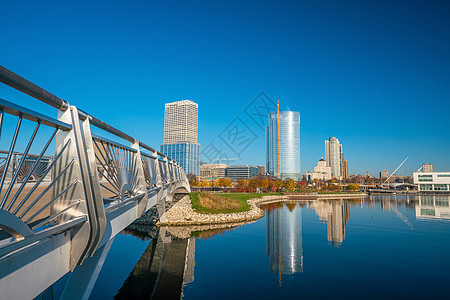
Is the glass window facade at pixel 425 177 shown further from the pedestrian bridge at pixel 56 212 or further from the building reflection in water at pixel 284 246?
the pedestrian bridge at pixel 56 212

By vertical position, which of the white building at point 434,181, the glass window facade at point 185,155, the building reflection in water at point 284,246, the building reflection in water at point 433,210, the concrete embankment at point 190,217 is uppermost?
the glass window facade at point 185,155

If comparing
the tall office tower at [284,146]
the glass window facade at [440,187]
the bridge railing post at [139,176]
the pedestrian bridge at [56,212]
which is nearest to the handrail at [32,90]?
the pedestrian bridge at [56,212]

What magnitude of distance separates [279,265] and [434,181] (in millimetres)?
141453

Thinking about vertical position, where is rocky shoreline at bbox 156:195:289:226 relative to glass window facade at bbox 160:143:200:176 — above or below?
below

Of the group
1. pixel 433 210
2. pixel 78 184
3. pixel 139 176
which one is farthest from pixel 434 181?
pixel 78 184

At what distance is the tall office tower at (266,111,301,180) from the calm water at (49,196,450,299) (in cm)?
15582

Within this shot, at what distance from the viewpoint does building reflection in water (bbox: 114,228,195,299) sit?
15.6m

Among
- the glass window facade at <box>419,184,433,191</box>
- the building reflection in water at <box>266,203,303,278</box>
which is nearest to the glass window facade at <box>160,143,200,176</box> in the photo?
the glass window facade at <box>419,184,433,191</box>

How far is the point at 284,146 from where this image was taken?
630 ft

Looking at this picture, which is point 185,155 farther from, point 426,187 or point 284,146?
point 426,187

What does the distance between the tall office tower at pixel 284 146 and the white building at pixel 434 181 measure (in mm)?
68732

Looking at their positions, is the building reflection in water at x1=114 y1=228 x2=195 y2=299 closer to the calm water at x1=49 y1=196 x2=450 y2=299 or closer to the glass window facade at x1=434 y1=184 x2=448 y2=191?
the calm water at x1=49 y1=196 x2=450 y2=299

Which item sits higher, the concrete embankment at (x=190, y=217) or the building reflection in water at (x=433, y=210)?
the concrete embankment at (x=190, y=217)

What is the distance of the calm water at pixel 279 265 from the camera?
52.1 ft
